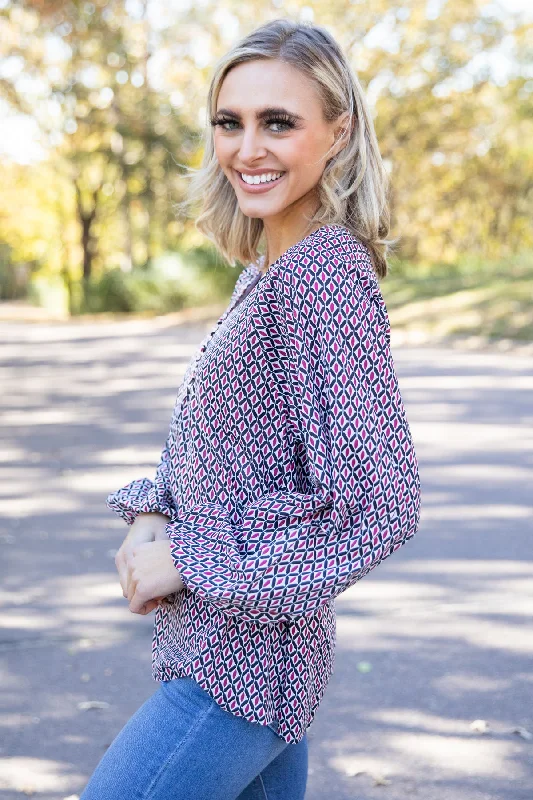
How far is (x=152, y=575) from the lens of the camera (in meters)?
1.51

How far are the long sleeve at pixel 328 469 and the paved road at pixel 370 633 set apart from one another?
6.12ft

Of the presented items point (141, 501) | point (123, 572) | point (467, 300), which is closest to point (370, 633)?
point (141, 501)

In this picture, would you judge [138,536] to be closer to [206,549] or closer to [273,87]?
[206,549]

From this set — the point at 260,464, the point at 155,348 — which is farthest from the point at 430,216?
the point at 260,464

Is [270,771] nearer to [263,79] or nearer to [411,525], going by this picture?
[411,525]

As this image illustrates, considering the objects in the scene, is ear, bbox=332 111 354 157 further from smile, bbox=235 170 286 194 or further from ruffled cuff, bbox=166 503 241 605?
ruffled cuff, bbox=166 503 241 605

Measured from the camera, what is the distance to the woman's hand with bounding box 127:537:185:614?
151 cm

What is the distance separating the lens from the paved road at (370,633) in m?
3.18

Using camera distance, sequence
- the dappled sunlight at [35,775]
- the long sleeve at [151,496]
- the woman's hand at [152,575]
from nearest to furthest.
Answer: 1. the woman's hand at [152,575]
2. the long sleeve at [151,496]
3. the dappled sunlight at [35,775]

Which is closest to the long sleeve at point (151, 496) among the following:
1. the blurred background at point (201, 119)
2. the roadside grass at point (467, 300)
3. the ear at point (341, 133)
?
the ear at point (341, 133)

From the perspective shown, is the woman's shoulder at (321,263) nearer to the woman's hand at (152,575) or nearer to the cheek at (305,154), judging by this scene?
the cheek at (305,154)

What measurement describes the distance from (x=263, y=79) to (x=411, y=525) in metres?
0.76

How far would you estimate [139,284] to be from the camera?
28.6m

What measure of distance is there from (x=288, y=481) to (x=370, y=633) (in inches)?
115
